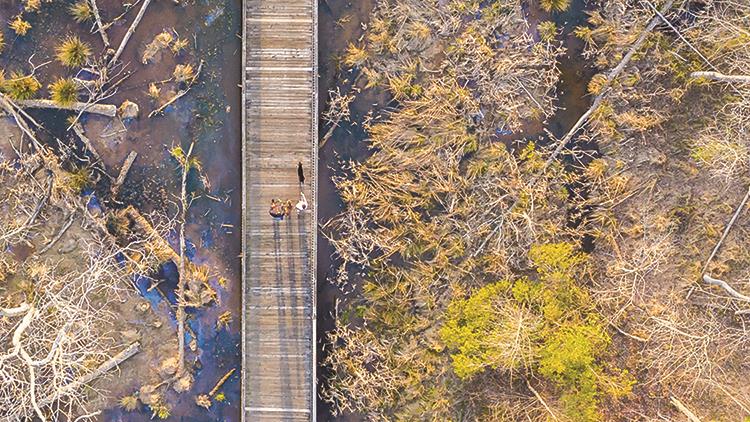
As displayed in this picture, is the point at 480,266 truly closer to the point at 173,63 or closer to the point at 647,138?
the point at 647,138

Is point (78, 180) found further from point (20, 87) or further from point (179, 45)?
point (179, 45)

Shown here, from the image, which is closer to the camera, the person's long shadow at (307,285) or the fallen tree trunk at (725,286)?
the fallen tree trunk at (725,286)

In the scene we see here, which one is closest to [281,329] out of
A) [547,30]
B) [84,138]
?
[84,138]

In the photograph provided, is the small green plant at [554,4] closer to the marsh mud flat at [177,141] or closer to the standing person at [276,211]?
the marsh mud flat at [177,141]

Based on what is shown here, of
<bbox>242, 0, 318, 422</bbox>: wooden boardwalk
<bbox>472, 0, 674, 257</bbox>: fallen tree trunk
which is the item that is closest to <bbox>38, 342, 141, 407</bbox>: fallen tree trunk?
<bbox>242, 0, 318, 422</bbox>: wooden boardwalk

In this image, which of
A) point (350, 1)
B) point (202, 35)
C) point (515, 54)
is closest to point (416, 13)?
point (350, 1)

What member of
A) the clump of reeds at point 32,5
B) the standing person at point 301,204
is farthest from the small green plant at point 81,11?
the standing person at point 301,204

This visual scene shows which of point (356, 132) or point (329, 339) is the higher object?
point (356, 132)
